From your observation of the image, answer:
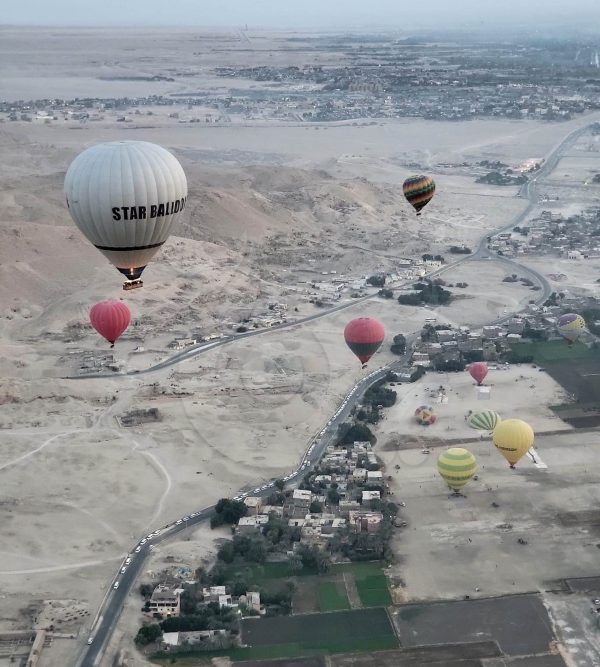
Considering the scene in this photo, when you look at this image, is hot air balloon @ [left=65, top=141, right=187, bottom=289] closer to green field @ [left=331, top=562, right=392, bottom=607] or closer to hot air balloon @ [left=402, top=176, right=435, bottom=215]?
green field @ [left=331, top=562, right=392, bottom=607]

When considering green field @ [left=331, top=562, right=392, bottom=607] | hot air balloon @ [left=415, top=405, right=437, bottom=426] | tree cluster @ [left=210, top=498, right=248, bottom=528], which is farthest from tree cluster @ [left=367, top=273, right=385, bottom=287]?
green field @ [left=331, top=562, right=392, bottom=607]

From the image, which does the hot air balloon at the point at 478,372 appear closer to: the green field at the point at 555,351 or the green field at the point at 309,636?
the green field at the point at 555,351

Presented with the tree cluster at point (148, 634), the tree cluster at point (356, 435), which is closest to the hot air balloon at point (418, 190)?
the tree cluster at point (356, 435)

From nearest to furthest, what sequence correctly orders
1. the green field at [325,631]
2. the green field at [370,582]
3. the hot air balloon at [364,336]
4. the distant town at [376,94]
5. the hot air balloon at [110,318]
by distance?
the green field at [325,631] < the green field at [370,582] < the hot air balloon at [110,318] < the hot air balloon at [364,336] < the distant town at [376,94]

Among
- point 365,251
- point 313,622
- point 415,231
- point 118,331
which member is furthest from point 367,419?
point 415,231

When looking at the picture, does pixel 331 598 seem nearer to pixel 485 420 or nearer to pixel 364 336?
pixel 485 420

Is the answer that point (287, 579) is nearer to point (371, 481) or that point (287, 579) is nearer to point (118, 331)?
point (371, 481)
